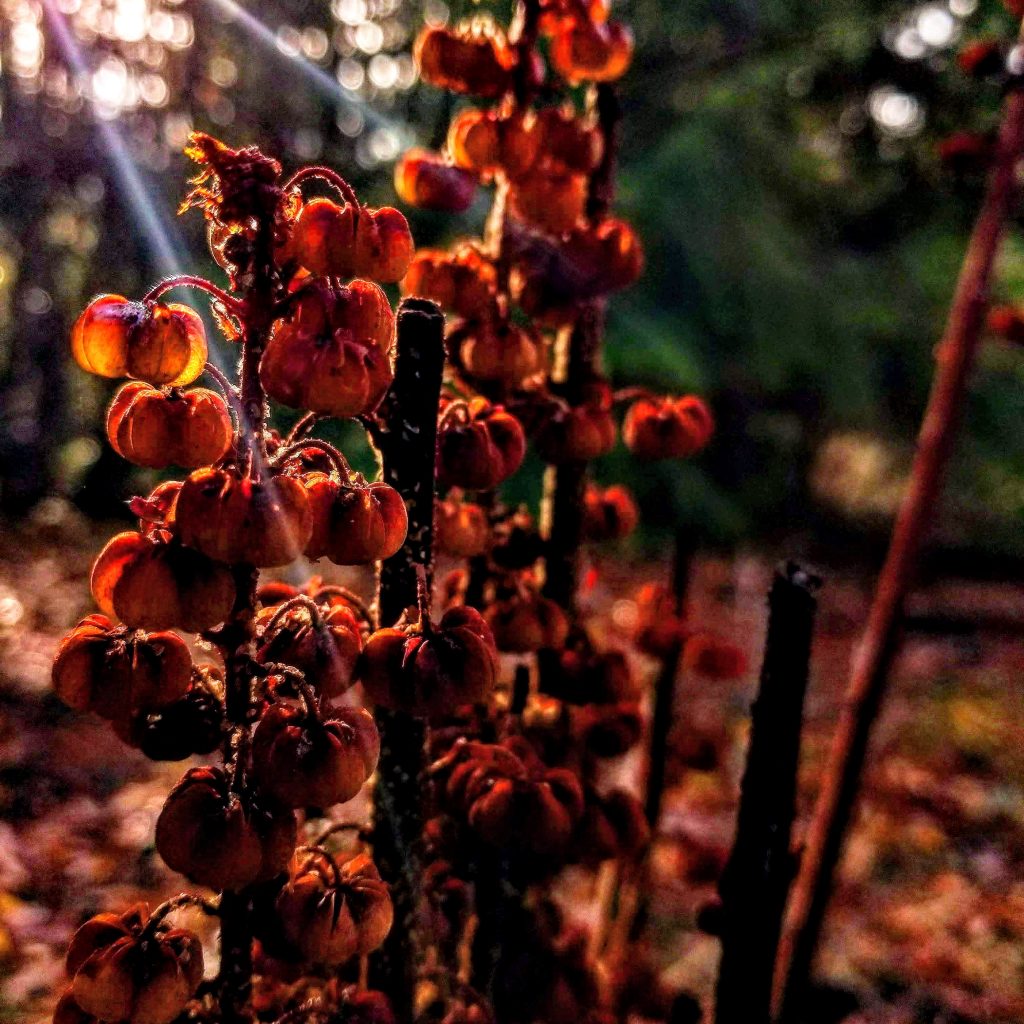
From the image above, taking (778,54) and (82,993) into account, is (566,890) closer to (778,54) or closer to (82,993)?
(82,993)

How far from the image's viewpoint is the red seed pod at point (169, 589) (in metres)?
0.93

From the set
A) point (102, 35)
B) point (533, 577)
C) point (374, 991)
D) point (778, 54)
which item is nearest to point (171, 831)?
point (374, 991)

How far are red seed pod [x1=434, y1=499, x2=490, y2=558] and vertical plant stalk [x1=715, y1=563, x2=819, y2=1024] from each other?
0.41 metres

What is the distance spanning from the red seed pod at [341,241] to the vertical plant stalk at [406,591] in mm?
116

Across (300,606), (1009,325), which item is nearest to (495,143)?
(300,606)

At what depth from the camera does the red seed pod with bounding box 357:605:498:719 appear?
1079 millimetres

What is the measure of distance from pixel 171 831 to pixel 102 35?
14.3ft

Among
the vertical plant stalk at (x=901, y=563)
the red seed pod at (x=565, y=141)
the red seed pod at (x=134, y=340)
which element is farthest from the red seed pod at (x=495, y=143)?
the vertical plant stalk at (x=901, y=563)

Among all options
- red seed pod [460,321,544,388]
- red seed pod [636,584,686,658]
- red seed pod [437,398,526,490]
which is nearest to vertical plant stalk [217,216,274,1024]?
red seed pod [437,398,526,490]

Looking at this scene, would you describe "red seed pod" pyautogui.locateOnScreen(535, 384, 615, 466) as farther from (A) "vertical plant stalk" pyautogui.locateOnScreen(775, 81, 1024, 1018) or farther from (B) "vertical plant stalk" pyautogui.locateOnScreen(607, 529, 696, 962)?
(A) "vertical plant stalk" pyautogui.locateOnScreen(775, 81, 1024, 1018)

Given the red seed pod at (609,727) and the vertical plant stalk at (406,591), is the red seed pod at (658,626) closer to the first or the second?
the red seed pod at (609,727)

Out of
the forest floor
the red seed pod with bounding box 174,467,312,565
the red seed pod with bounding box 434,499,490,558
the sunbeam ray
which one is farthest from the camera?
the sunbeam ray

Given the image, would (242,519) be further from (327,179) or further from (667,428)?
(667,428)

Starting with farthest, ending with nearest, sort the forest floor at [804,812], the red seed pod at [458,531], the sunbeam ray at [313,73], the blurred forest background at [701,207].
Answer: the blurred forest background at [701,207]
the sunbeam ray at [313,73]
the forest floor at [804,812]
the red seed pod at [458,531]
